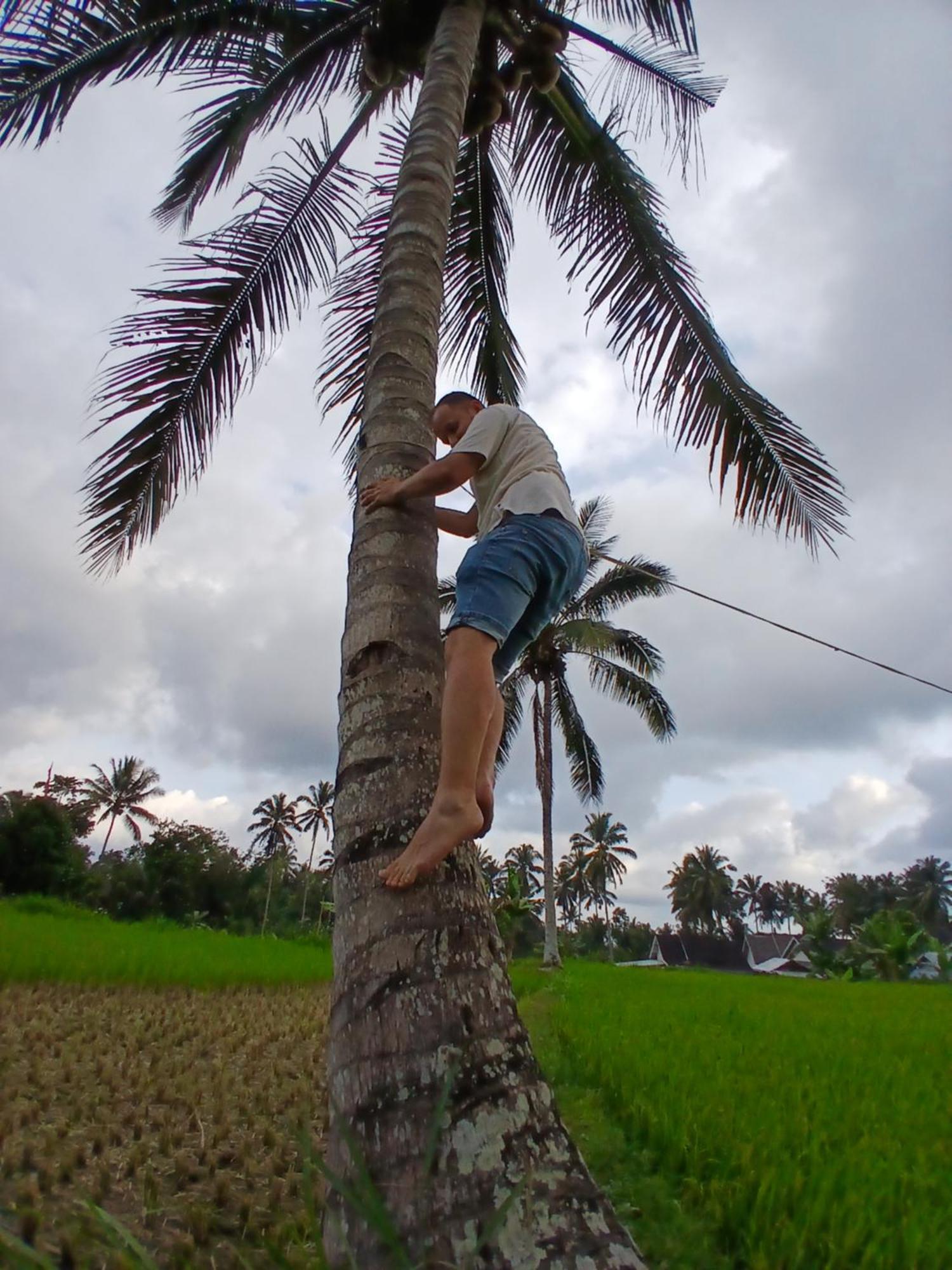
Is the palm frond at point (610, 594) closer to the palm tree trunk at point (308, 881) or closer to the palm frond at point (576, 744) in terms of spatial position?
the palm frond at point (576, 744)

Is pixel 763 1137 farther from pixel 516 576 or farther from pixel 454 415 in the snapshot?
pixel 454 415

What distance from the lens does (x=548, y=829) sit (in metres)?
13.3

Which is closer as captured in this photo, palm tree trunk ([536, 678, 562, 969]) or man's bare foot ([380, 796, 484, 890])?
man's bare foot ([380, 796, 484, 890])

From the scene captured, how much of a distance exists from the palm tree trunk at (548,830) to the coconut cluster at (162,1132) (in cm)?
943

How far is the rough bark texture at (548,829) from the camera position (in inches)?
489

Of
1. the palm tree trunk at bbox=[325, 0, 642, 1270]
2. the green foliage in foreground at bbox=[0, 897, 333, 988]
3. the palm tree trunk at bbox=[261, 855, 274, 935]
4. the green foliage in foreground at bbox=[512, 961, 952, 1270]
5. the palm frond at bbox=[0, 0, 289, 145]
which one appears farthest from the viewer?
the palm tree trunk at bbox=[261, 855, 274, 935]

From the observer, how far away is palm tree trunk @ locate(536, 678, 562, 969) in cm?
1241

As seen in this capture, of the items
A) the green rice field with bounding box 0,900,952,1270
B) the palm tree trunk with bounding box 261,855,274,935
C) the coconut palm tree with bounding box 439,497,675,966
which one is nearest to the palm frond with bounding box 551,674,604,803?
the coconut palm tree with bounding box 439,497,675,966

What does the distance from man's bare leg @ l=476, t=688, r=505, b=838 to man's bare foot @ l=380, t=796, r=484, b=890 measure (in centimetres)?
41

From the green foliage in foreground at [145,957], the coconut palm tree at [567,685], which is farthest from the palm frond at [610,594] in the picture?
the green foliage in foreground at [145,957]

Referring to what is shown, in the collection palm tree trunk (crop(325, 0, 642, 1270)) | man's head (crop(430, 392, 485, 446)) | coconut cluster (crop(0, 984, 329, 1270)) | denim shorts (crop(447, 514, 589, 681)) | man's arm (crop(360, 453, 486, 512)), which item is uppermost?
man's head (crop(430, 392, 485, 446))

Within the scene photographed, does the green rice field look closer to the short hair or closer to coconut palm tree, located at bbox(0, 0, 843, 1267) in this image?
coconut palm tree, located at bbox(0, 0, 843, 1267)

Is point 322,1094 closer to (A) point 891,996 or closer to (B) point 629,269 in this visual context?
(B) point 629,269

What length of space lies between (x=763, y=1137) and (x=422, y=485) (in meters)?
1.70
